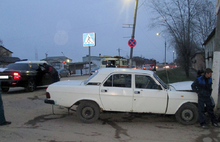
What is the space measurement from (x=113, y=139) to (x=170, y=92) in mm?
2103

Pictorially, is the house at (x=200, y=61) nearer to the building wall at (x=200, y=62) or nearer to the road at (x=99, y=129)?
the building wall at (x=200, y=62)

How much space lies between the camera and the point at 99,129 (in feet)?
15.0

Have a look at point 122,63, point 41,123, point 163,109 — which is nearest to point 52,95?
point 41,123

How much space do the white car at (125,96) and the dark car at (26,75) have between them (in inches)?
183

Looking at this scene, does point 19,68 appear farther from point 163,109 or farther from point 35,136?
point 163,109

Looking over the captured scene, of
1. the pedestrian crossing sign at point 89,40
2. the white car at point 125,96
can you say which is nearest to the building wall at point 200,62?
the pedestrian crossing sign at point 89,40

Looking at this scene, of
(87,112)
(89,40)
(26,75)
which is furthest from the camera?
(89,40)

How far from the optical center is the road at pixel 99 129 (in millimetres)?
4000

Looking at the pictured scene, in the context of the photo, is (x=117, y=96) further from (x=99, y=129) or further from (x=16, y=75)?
(x=16, y=75)

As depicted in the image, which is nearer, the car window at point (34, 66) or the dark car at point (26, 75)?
the dark car at point (26, 75)

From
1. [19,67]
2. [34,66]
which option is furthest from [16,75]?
[34,66]

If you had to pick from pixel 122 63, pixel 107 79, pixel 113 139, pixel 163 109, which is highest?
pixel 122 63

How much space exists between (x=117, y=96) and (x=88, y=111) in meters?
0.96

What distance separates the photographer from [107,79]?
4996 mm
